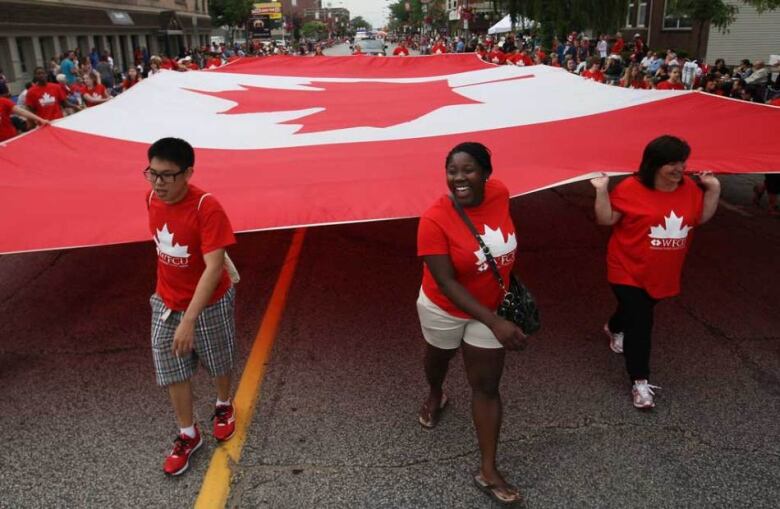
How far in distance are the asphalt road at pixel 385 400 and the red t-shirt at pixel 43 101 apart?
561 centimetres

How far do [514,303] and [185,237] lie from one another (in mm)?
1444

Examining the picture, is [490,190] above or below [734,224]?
above

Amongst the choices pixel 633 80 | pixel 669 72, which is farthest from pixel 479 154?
pixel 669 72

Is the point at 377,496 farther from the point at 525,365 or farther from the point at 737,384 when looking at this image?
the point at 737,384

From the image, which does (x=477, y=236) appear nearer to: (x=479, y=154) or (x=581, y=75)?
(x=479, y=154)

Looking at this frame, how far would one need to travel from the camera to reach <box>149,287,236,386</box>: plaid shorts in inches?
115

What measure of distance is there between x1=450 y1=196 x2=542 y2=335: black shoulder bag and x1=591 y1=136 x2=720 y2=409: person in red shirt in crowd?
0.85 meters

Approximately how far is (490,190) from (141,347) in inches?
114

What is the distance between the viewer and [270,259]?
6.20 meters

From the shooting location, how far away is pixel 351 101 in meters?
7.79

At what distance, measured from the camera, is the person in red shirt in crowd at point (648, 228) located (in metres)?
3.23

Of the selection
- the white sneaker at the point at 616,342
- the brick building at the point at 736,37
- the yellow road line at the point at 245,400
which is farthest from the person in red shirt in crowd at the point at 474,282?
the brick building at the point at 736,37

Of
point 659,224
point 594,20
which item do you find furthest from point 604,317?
point 594,20

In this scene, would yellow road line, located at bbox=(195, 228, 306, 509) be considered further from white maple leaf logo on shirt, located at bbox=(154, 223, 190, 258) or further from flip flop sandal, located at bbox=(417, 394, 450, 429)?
white maple leaf logo on shirt, located at bbox=(154, 223, 190, 258)
